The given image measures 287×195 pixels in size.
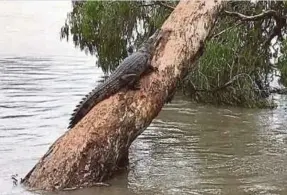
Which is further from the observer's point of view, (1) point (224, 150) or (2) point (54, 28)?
Answer: (2) point (54, 28)

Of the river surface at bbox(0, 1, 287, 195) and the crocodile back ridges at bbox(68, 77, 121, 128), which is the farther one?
the crocodile back ridges at bbox(68, 77, 121, 128)

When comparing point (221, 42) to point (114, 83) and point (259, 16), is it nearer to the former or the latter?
point (259, 16)

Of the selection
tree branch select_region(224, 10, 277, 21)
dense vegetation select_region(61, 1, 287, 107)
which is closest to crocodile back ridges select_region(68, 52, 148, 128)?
dense vegetation select_region(61, 1, 287, 107)

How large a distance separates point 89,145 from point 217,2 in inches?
109

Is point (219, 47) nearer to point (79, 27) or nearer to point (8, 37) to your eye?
point (79, 27)

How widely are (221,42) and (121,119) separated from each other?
587cm

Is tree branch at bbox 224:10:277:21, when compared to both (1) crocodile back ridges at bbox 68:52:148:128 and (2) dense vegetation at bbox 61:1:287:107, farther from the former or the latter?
(1) crocodile back ridges at bbox 68:52:148:128

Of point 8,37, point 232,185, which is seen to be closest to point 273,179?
point 232,185

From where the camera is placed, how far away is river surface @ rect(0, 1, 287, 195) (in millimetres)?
7887

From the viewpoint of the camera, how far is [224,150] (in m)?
9.80

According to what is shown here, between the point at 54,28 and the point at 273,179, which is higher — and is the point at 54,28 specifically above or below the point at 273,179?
above

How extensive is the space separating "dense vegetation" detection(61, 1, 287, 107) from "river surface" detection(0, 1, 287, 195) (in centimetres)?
44

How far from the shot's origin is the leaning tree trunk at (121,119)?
761 cm

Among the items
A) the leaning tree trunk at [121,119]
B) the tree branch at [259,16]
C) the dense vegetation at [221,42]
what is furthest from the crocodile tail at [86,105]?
the tree branch at [259,16]
